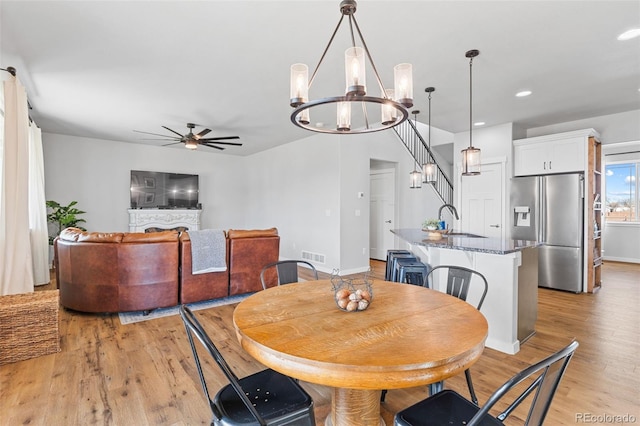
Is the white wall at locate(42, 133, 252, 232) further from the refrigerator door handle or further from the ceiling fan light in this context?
the refrigerator door handle

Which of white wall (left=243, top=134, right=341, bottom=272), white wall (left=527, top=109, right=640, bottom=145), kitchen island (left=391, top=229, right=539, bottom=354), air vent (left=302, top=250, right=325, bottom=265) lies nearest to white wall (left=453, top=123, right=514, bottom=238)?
white wall (left=527, top=109, right=640, bottom=145)

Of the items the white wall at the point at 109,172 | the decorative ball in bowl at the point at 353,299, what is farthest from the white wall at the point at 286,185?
the decorative ball in bowl at the point at 353,299

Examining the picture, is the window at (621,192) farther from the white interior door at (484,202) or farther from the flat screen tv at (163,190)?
the flat screen tv at (163,190)

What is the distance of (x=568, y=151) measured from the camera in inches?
182

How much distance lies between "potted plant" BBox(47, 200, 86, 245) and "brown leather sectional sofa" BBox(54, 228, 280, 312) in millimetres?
2543

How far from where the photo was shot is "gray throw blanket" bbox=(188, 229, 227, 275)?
3779 millimetres

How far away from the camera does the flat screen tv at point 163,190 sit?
6902 mm

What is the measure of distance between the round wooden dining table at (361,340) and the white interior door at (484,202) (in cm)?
410

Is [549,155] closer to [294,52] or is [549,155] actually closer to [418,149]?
[418,149]

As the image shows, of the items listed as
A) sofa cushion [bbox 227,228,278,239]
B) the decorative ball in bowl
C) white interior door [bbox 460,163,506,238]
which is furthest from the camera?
white interior door [bbox 460,163,506,238]

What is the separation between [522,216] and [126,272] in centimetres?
563

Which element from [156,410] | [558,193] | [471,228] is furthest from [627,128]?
[156,410]

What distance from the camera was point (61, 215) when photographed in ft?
19.1

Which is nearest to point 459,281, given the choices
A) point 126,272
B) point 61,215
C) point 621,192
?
point 126,272
